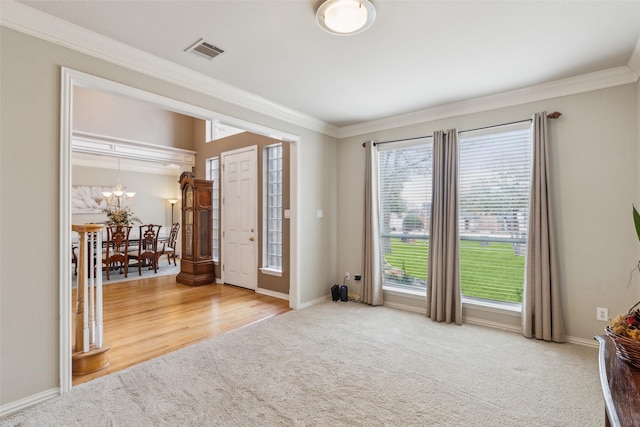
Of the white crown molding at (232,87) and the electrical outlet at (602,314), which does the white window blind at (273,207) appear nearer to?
the white crown molding at (232,87)

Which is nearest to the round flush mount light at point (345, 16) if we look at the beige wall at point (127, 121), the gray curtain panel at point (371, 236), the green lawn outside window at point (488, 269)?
the gray curtain panel at point (371, 236)

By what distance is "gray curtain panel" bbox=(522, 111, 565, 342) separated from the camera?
3.03 metres

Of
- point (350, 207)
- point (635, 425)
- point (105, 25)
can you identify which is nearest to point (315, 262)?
point (350, 207)

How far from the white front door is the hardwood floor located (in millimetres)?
317

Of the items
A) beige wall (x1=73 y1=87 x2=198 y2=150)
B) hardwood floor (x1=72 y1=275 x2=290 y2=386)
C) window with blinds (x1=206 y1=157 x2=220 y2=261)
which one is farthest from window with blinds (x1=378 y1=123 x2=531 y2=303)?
beige wall (x1=73 y1=87 x2=198 y2=150)

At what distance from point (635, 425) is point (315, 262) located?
3788mm

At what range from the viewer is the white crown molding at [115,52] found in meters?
1.98

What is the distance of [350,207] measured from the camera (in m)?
4.68

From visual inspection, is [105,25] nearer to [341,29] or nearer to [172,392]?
[341,29]

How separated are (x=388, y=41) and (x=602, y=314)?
3163 millimetres

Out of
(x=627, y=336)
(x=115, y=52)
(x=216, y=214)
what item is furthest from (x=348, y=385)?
(x=216, y=214)

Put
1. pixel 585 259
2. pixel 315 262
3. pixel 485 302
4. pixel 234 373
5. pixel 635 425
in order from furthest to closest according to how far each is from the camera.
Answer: pixel 315 262
pixel 485 302
pixel 585 259
pixel 234 373
pixel 635 425

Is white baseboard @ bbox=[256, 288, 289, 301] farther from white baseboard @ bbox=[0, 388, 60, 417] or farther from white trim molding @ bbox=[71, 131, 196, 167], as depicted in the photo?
white trim molding @ bbox=[71, 131, 196, 167]

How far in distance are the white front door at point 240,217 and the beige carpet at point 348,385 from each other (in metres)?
2.02
